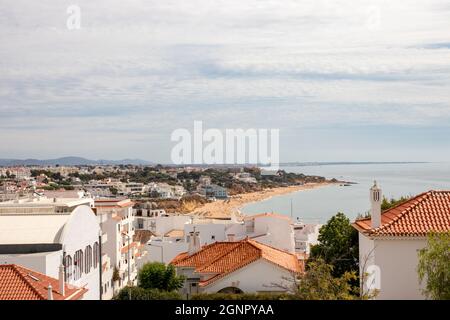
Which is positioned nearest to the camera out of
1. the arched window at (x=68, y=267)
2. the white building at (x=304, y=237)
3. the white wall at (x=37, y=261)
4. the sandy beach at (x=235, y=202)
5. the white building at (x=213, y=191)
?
the white wall at (x=37, y=261)

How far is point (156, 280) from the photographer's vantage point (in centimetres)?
1733

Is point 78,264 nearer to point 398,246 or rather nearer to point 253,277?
point 253,277

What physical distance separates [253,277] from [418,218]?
4.19 meters

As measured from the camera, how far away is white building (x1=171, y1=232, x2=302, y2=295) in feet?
48.3

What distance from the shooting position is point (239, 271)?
14727 mm

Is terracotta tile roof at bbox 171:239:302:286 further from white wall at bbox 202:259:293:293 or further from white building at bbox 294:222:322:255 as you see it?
white building at bbox 294:222:322:255

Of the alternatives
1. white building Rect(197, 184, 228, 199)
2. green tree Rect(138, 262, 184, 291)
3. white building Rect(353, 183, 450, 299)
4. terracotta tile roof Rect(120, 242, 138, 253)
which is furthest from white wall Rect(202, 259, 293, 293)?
white building Rect(197, 184, 228, 199)

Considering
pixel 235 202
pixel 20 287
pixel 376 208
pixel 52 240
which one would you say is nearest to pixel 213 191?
pixel 235 202

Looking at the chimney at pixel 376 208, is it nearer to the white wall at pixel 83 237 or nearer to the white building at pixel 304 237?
the white wall at pixel 83 237

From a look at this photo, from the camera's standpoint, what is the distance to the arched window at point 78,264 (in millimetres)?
15398

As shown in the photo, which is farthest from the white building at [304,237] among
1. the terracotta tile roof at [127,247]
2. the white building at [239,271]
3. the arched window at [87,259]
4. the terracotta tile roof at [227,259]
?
the arched window at [87,259]

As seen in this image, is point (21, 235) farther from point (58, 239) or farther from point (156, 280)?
point (156, 280)

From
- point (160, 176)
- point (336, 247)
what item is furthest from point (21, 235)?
point (160, 176)
